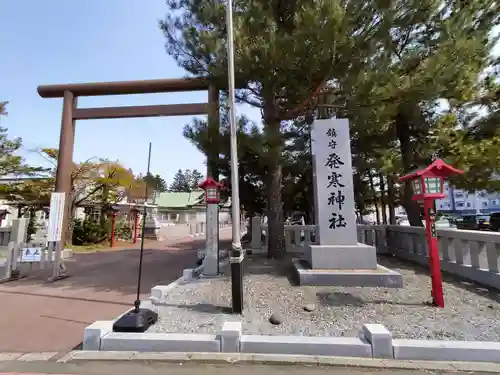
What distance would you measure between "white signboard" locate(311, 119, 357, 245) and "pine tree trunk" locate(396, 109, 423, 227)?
344cm

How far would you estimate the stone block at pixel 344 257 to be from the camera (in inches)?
242

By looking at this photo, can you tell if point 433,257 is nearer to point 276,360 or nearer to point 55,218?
point 276,360

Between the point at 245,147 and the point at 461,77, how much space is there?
5001mm

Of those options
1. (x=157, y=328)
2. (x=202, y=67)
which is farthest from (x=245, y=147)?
(x=157, y=328)

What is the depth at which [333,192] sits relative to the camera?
670 cm

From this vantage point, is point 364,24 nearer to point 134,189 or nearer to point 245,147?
point 245,147

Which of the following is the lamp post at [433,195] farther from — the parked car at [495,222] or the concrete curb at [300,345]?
the parked car at [495,222]

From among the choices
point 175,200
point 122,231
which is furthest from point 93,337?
point 175,200

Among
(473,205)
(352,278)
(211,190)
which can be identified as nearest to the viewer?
(352,278)

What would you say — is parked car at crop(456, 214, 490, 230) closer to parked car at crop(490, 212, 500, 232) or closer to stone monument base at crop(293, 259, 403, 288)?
parked car at crop(490, 212, 500, 232)

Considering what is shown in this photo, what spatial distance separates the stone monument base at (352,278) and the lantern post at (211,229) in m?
2.27

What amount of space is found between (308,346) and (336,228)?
340 cm

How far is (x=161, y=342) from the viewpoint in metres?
3.64

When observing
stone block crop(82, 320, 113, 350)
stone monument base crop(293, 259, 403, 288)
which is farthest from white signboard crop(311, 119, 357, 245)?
stone block crop(82, 320, 113, 350)
